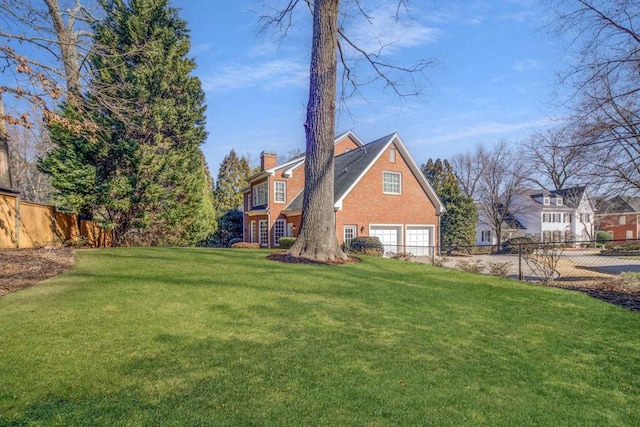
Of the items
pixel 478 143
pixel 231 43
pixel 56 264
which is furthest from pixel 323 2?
pixel 478 143

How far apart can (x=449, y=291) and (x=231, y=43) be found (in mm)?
12622

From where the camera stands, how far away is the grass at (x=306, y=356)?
2.96m

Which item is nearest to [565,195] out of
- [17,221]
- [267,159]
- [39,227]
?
[267,159]

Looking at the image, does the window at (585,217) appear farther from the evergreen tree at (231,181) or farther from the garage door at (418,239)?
the evergreen tree at (231,181)

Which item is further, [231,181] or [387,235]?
[231,181]

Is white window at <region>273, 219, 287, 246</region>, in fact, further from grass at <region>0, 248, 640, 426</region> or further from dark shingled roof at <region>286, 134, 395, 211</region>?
grass at <region>0, 248, 640, 426</region>

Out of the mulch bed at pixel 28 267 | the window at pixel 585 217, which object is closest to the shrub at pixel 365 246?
the mulch bed at pixel 28 267

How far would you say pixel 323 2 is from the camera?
11.2 m

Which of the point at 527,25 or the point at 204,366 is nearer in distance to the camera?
the point at 204,366

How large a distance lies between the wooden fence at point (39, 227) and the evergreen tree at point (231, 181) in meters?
23.4

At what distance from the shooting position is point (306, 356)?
4000 millimetres

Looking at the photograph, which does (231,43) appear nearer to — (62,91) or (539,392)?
(62,91)

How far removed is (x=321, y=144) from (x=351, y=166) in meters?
11.6

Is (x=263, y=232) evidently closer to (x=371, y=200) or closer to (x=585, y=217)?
(x=371, y=200)
